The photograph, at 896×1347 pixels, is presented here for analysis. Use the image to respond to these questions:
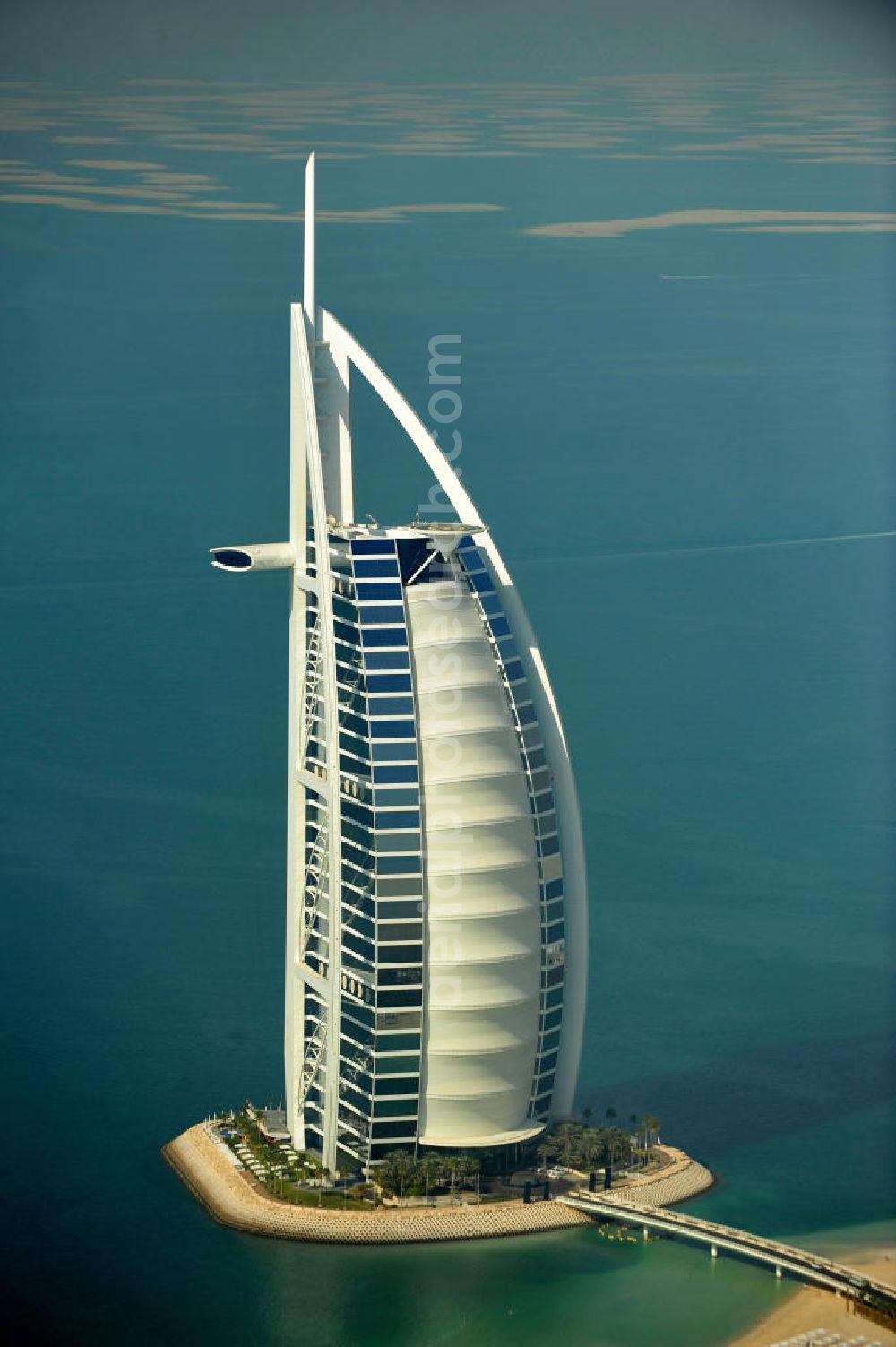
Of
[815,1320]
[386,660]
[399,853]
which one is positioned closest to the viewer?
[815,1320]

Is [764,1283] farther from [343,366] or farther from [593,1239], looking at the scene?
[343,366]

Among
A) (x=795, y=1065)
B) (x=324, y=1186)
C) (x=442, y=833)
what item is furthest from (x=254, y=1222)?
(x=795, y=1065)

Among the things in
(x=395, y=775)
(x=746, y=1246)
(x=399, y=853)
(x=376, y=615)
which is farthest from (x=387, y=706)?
(x=746, y=1246)

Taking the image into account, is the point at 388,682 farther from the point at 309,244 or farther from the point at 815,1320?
the point at 815,1320

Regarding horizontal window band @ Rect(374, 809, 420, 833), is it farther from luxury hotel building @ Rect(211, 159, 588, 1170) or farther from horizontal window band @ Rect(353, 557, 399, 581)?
horizontal window band @ Rect(353, 557, 399, 581)

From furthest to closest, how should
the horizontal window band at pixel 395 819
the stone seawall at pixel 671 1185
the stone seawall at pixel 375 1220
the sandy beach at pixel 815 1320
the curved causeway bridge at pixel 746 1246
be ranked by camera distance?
1. the stone seawall at pixel 671 1185
2. the horizontal window band at pixel 395 819
3. the stone seawall at pixel 375 1220
4. the curved causeway bridge at pixel 746 1246
5. the sandy beach at pixel 815 1320

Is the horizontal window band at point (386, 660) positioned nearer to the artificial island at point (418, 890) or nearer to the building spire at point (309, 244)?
the artificial island at point (418, 890)

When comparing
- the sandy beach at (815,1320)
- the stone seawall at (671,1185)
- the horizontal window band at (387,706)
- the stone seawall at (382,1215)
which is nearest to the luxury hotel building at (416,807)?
the horizontal window band at (387,706)

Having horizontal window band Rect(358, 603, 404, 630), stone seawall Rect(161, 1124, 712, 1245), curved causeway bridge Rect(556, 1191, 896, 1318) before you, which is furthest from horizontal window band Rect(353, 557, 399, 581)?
curved causeway bridge Rect(556, 1191, 896, 1318)
